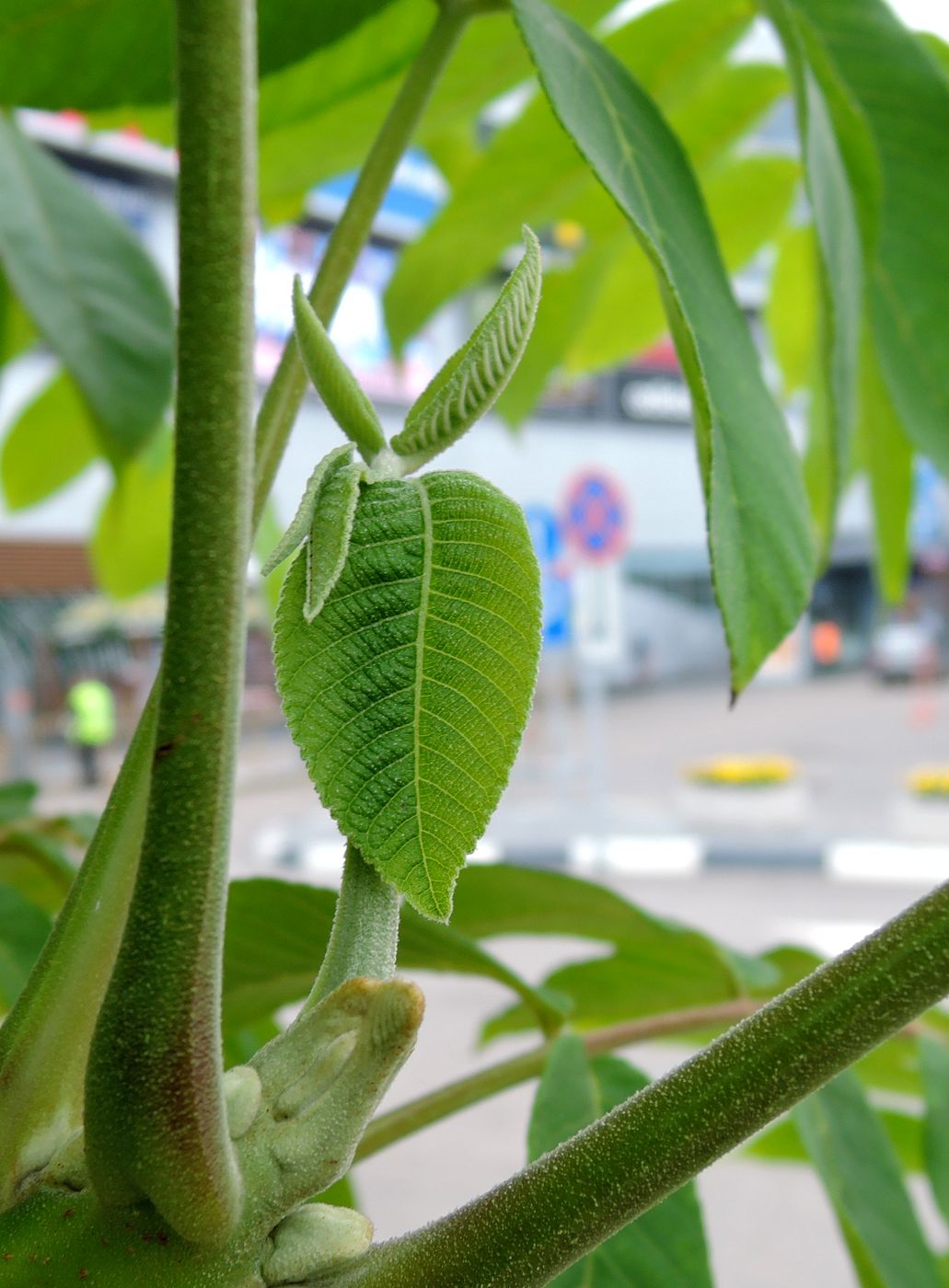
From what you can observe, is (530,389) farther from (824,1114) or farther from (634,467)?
(634,467)

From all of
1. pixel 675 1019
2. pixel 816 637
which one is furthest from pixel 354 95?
pixel 816 637

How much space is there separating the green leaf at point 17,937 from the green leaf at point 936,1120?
0.89 ft

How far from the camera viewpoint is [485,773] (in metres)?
0.17

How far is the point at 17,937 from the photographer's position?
0.40 m

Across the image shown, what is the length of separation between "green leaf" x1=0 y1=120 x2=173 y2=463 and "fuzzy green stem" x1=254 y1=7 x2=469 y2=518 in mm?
235

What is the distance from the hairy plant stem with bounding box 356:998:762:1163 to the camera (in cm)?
30

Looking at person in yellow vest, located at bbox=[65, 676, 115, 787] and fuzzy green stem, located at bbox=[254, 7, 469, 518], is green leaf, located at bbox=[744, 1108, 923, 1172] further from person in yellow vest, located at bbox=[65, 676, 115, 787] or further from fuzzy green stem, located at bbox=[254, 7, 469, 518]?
person in yellow vest, located at bbox=[65, 676, 115, 787]

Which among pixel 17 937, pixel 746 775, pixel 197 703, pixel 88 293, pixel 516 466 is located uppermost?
pixel 516 466

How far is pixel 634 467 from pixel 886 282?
29.8 feet

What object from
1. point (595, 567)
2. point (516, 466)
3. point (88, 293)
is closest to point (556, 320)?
point (88, 293)

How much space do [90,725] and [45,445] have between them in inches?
216

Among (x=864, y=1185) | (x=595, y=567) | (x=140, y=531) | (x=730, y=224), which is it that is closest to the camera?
(x=864, y=1185)

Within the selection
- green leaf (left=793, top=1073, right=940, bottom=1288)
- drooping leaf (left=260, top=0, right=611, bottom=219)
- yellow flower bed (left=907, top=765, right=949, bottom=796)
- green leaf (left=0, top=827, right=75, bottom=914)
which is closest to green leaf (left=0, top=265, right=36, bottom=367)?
drooping leaf (left=260, top=0, right=611, bottom=219)

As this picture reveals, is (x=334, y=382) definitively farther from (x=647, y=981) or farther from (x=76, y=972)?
(x=647, y=981)
